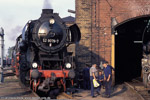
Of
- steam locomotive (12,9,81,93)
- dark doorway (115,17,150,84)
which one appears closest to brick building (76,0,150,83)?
steam locomotive (12,9,81,93)

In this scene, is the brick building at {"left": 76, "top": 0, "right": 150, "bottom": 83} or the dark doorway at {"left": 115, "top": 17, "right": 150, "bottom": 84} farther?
the dark doorway at {"left": 115, "top": 17, "right": 150, "bottom": 84}

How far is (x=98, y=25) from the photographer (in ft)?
47.2

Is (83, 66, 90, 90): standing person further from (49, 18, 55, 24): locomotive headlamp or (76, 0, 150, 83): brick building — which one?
(49, 18, 55, 24): locomotive headlamp

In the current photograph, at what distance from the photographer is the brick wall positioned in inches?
563

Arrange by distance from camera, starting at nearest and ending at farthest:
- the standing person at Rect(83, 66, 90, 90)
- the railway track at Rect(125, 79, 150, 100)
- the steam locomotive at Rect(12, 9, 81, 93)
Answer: the steam locomotive at Rect(12, 9, 81, 93)
the railway track at Rect(125, 79, 150, 100)
the standing person at Rect(83, 66, 90, 90)

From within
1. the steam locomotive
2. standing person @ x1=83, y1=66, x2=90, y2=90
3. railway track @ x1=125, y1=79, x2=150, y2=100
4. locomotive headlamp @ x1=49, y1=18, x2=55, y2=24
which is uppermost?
locomotive headlamp @ x1=49, y1=18, x2=55, y2=24

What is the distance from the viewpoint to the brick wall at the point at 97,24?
14289mm

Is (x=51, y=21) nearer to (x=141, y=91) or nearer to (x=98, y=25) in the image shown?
Result: (x=98, y=25)

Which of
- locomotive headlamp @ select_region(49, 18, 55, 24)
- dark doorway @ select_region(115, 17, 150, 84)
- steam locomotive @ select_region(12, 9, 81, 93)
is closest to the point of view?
steam locomotive @ select_region(12, 9, 81, 93)

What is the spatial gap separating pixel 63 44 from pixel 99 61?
4132mm

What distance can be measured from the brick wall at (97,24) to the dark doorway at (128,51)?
146 inches

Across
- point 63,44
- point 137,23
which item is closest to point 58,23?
point 63,44

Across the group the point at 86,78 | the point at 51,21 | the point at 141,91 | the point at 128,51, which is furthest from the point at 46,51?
the point at 128,51

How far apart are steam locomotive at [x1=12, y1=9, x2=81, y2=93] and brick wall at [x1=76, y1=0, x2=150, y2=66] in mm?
3304
